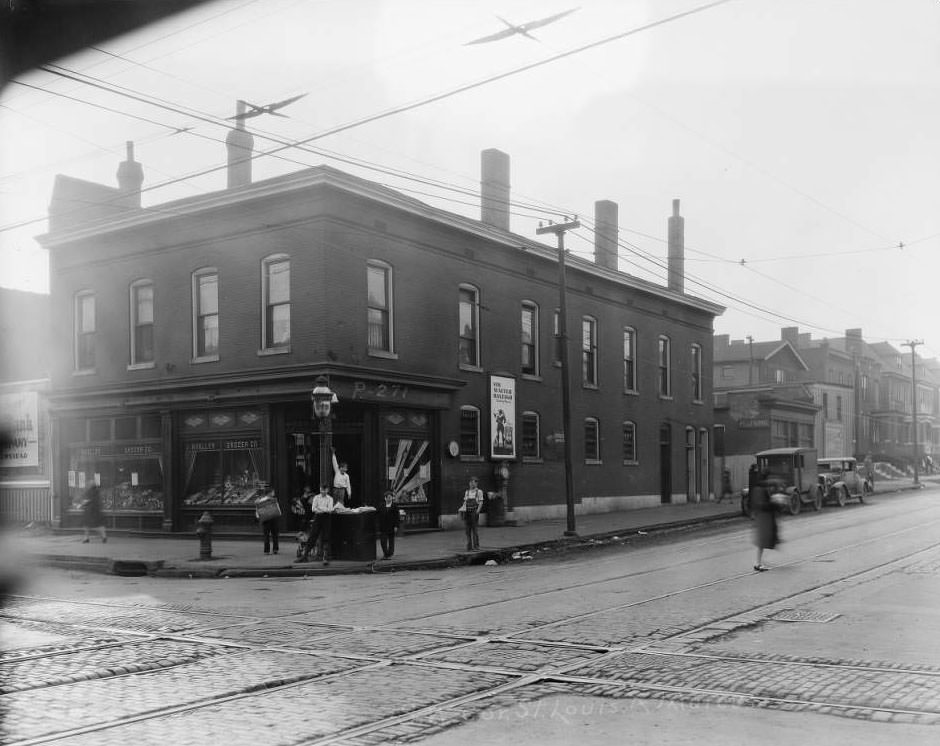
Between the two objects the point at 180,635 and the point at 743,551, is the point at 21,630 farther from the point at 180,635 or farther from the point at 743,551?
the point at 743,551

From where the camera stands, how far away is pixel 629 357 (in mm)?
36875

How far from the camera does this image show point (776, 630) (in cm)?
1076

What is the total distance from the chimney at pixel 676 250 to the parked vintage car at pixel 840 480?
9.22 meters

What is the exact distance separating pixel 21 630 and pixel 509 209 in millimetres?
22965

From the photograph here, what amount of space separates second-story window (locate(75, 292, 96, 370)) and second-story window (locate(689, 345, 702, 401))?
78.7ft

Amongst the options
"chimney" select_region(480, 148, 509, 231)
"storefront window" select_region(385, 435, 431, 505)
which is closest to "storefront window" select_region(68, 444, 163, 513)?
"storefront window" select_region(385, 435, 431, 505)

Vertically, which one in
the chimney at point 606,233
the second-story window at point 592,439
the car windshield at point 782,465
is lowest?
the car windshield at point 782,465

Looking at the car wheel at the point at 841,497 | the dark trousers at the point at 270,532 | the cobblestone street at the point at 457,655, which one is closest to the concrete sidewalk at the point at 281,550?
the dark trousers at the point at 270,532

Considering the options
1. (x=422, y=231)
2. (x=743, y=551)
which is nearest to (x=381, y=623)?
(x=743, y=551)

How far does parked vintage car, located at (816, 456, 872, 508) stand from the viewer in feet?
122

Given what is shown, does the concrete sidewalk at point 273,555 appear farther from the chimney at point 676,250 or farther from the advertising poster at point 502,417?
the chimney at point 676,250

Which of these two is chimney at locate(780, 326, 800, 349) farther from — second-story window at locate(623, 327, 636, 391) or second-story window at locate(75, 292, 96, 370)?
second-story window at locate(75, 292, 96, 370)

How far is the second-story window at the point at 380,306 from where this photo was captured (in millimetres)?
25062

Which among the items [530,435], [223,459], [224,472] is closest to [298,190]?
[223,459]
